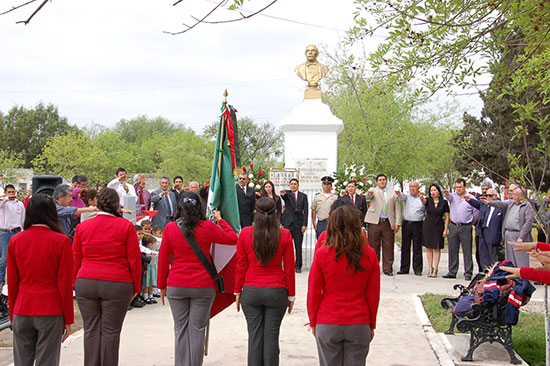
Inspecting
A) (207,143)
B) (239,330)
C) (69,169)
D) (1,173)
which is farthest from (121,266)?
(207,143)

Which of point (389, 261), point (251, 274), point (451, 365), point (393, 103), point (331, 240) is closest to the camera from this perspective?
point (331, 240)

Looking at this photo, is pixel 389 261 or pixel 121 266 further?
pixel 389 261

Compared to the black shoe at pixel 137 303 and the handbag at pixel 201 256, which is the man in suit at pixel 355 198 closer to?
the black shoe at pixel 137 303

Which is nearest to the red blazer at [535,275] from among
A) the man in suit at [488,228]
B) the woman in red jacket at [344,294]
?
the woman in red jacket at [344,294]

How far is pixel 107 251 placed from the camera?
5250 mm

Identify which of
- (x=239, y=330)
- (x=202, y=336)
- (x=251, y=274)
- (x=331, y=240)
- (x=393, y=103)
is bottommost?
(x=239, y=330)

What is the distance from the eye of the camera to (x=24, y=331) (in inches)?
186

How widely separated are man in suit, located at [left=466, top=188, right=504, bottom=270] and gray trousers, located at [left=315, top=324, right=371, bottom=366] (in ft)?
26.9

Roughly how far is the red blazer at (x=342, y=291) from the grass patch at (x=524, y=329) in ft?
10.8

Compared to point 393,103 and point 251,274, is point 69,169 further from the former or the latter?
point 251,274

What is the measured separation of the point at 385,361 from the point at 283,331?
1.73 m

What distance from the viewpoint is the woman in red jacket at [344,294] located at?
14.4 ft

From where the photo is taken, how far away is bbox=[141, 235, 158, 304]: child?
933 centimetres

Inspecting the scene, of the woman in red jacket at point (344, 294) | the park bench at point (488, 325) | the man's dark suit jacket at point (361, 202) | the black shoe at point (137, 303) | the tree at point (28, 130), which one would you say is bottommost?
the black shoe at point (137, 303)
